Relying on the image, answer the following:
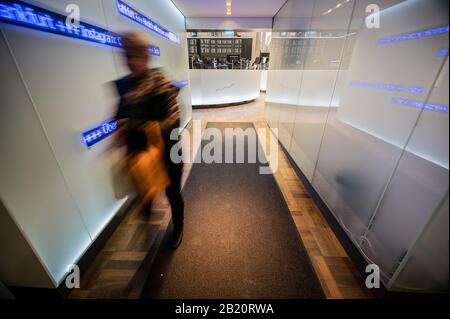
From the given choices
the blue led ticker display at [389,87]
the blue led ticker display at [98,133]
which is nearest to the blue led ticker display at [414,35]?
the blue led ticker display at [389,87]

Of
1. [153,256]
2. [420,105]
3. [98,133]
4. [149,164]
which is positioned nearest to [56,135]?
[98,133]

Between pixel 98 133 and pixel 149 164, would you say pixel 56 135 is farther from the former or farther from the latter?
pixel 149 164

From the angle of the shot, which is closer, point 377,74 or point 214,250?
point 377,74

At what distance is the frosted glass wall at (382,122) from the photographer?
108 cm

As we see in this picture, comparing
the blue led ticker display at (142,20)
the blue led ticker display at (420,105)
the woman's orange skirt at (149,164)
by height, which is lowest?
the woman's orange skirt at (149,164)

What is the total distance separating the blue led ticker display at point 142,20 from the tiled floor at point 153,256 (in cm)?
231

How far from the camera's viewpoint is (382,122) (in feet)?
4.64

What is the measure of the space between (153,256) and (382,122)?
88.4 inches

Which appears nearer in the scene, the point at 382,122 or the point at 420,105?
the point at 420,105

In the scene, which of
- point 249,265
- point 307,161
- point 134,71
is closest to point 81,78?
point 134,71

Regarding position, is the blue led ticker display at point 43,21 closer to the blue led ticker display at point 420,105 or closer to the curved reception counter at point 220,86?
the blue led ticker display at point 420,105

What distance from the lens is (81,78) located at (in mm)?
1502
